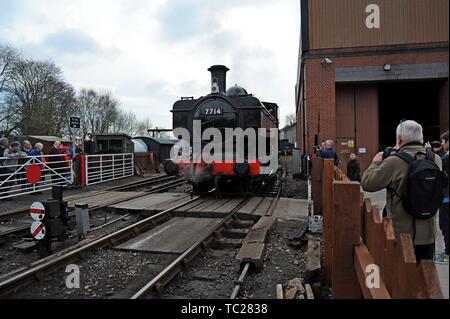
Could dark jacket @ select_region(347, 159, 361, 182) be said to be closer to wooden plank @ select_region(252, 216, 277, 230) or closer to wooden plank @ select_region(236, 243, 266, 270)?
wooden plank @ select_region(252, 216, 277, 230)

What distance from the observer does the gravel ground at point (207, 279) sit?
4.30 meters

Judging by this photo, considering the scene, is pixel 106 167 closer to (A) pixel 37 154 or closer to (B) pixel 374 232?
(A) pixel 37 154

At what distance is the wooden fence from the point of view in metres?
1.72

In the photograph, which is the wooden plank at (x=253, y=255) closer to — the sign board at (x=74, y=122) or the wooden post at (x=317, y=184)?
the wooden post at (x=317, y=184)

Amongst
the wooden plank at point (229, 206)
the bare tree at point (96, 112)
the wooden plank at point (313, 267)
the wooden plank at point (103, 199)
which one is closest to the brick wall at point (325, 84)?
the wooden plank at point (229, 206)

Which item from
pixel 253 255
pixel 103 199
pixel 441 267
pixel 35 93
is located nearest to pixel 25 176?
pixel 103 199

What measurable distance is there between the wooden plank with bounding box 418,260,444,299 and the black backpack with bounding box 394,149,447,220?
1236 millimetres

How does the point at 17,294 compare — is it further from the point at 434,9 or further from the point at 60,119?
the point at 60,119

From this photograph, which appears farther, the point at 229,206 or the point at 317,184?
the point at 229,206

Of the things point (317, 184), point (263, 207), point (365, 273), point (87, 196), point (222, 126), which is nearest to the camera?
point (365, 273)

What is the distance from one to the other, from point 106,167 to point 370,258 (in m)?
15.0

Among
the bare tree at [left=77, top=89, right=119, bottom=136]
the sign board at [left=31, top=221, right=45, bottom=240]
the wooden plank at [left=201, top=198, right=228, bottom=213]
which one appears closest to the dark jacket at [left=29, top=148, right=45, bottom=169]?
the wooden plank at [left=201, top=198, right=228, bottom=213]

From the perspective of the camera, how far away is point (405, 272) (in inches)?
70.5
